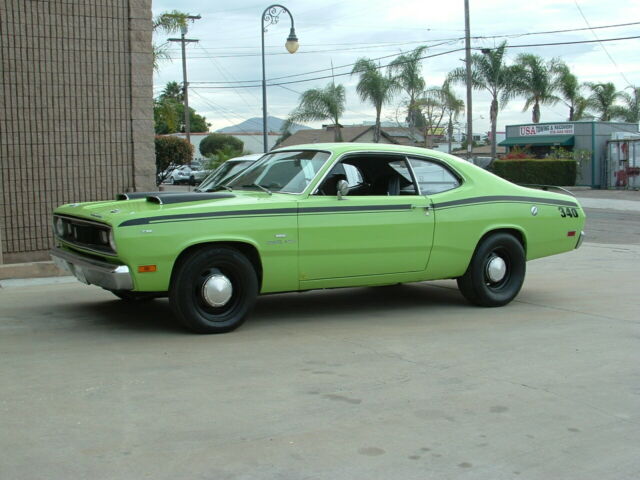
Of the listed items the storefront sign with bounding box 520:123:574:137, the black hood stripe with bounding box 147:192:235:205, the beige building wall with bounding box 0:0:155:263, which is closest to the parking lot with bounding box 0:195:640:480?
the black hood stripe with bounding box 147:192:235:205

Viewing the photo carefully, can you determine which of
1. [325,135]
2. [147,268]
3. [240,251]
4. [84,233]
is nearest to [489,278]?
[240,251]

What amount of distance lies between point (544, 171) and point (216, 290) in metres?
33.9

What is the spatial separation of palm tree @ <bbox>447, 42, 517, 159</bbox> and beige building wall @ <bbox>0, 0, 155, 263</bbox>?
1260 inches

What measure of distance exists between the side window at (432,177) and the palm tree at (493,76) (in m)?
34.8

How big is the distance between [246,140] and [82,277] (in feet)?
263

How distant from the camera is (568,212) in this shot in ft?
27.5

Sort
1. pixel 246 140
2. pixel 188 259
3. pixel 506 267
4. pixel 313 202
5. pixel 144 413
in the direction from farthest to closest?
pixel 246 140, pixel 506 267, pixel 313 202, pixel 188 259, pixel 144 413

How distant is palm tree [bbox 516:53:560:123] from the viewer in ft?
149

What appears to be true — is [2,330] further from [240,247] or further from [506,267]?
[506,267]

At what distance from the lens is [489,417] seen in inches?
183

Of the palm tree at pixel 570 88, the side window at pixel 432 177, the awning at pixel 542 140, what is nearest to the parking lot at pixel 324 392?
the side window at pixel 432 177

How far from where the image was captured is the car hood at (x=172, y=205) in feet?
20.6

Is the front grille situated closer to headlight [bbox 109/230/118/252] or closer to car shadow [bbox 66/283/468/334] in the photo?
headlight [bbox 109/230/118/252]

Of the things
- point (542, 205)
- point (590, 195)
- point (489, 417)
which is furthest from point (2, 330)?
point (590, 195)
